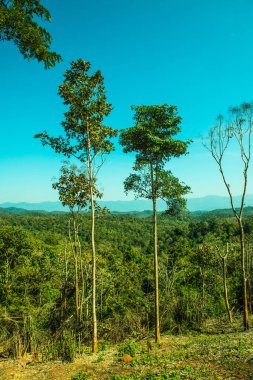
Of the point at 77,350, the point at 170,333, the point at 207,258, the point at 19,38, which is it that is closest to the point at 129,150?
the point at 19,38

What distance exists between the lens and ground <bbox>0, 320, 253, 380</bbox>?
7.90 m

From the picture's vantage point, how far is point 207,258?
72.9 feet

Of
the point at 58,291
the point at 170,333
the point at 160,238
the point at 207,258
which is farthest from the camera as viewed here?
the point at 160,238

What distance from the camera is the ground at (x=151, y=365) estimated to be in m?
7.90

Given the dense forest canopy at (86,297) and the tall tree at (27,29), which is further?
the dense forest canopy at (86,297)

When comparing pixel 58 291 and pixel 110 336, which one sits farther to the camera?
pixel 58 291

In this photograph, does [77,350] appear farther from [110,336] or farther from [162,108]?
[162,108]

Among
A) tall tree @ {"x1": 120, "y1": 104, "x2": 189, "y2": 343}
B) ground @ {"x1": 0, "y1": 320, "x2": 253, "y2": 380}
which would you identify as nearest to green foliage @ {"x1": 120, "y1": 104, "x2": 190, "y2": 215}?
tall tree @ {"x1": 120, "y1": 104, "x2": 189, "y2": 343}

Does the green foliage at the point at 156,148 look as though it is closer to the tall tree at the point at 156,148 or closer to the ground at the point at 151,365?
the tall tree at the point at 156,148

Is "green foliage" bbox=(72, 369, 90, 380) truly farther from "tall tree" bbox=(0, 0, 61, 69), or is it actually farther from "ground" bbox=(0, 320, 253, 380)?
"tall tree" bbox=(0, 0, 61, 69)

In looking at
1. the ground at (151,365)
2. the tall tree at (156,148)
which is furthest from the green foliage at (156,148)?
the ground at (151,365)

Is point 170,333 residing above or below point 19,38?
below

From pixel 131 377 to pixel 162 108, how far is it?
10521mm

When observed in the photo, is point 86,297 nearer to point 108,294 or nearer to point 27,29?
point 108,294
